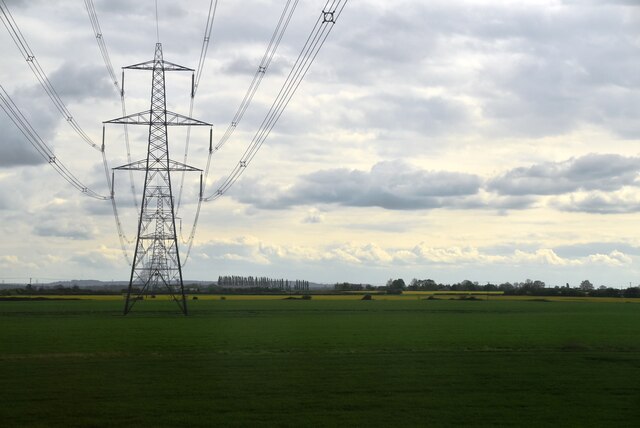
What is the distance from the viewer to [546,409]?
23.6 m

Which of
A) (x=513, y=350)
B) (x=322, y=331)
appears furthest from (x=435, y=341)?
(x=322, y=331)

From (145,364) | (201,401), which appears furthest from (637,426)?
(145,364)

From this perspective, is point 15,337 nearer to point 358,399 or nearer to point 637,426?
point 358,399

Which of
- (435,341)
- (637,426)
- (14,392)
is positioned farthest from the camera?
(435,341)

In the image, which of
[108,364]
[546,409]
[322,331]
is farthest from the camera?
[322,331]

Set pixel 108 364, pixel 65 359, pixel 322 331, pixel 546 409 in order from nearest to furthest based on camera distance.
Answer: pixel 546 409 < pixel 108 364 < pixel 65 359 < pixel 322 331

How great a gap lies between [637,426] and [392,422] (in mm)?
6492

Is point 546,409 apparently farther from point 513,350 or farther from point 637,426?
point 513,350

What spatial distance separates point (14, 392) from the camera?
85.1 feet

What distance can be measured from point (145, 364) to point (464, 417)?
17513mm

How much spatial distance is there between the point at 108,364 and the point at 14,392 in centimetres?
903

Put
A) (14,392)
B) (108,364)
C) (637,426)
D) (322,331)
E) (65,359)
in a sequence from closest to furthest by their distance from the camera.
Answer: (637,426)
(14,392)
(108,364)
(65,359)
(322,331)

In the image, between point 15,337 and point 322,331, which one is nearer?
point 15,337

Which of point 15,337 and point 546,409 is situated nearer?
point 546,409
